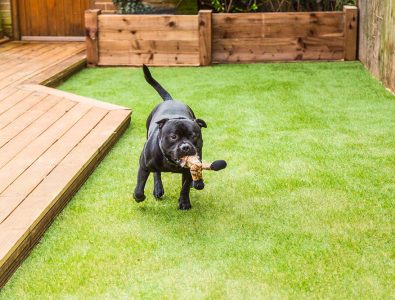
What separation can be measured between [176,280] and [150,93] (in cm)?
387

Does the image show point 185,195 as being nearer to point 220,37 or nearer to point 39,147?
point 39,147

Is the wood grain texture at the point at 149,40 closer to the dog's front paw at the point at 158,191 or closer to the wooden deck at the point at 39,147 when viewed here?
the wooden deck at the point at 39,147

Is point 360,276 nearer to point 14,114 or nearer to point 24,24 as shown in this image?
point 14,114

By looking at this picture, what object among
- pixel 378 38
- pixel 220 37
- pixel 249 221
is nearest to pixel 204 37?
pixel 220 37

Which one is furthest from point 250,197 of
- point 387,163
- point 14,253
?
point 14,253

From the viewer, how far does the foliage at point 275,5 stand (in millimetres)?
8469

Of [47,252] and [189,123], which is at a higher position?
[189,123]

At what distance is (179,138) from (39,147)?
1.52 m

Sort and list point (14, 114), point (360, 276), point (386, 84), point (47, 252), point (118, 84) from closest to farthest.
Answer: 1. point (360, 276)
2. point (47, 252)
3. point (14, 114)
4. point (386, 84)
5. point (118, 84)

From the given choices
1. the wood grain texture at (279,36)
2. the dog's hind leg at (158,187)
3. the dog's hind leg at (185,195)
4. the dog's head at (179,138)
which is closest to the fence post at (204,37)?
the wood grain texture at (279,36)

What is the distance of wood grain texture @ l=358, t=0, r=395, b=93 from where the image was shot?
6.17 m

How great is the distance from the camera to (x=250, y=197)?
143 inches

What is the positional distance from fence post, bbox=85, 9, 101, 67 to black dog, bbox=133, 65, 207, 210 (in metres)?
4.34

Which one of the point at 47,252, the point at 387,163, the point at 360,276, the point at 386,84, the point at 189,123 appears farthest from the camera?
the point at 386,84
